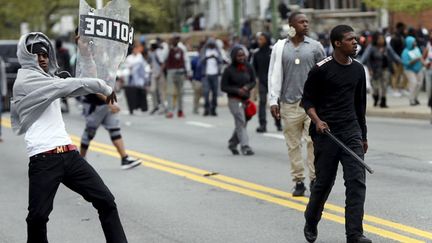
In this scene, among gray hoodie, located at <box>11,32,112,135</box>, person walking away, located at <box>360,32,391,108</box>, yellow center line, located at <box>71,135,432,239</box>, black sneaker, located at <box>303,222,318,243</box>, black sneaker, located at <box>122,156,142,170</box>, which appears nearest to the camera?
gray hoodie, located at <box>11,32,112,135</box>

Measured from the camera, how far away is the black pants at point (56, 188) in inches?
303

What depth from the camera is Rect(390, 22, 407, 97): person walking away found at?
26.2 meters

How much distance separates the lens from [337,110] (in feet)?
28.6

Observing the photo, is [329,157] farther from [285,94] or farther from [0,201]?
[0,201]

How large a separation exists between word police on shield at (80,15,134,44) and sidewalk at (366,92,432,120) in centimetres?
1403

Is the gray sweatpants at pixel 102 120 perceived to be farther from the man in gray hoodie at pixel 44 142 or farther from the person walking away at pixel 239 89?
the man in gray hoodie at pixel 44 142

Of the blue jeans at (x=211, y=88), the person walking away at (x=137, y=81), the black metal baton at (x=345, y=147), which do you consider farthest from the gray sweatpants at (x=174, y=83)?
the black metal baton at (x=345, y=147)

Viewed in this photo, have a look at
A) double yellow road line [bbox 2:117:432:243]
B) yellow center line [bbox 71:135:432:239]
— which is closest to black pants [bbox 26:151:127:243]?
double yellow road line [bbox 2:117:432:243]

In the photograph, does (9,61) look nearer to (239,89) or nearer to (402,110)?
(402,110)

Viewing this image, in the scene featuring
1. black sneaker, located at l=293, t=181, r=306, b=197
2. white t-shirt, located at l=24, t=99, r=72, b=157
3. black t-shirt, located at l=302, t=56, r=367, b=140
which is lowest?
black sneaker, located at l=293, t=181, r=306, b=197

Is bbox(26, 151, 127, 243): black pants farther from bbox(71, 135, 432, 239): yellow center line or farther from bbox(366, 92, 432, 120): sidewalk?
bbox(366, 92, 432, 120): sidewalk

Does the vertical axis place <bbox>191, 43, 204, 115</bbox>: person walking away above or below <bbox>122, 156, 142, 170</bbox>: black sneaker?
above

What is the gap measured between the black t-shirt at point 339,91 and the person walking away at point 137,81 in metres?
18.5

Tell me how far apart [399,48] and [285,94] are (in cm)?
1534
